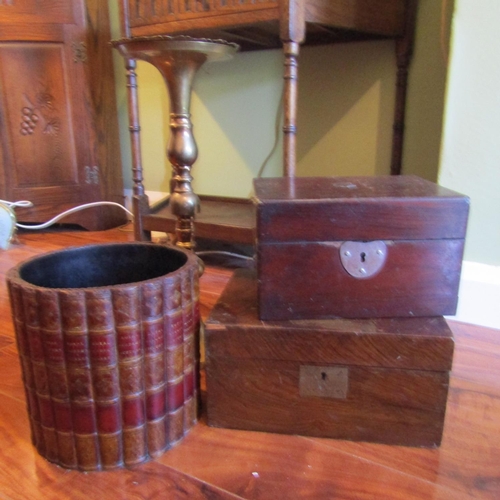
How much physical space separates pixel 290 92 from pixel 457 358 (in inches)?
24.0

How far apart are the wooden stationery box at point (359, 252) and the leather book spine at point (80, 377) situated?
214 millimetres

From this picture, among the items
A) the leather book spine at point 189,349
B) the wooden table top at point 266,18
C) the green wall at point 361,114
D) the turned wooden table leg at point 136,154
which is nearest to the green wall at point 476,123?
the green wall at point 361,114

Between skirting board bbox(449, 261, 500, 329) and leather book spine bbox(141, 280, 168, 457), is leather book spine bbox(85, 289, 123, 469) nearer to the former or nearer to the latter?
leather book spine bbox(141, 280, 168, 457)

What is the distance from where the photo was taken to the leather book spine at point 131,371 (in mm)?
511

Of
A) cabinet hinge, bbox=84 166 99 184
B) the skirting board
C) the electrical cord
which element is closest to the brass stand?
the skirting board

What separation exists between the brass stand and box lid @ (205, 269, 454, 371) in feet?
1.06

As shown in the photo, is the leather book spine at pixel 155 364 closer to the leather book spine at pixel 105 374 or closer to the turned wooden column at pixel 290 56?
the leather book spine at pixel 105 374

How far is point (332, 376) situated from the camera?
585 millimetres

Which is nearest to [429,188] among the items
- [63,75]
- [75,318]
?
[75,318]

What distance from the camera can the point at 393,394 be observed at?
581mm

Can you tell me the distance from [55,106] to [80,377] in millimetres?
1340

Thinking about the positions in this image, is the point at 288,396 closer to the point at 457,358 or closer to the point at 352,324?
the point at 352,324

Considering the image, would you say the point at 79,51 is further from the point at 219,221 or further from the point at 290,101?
the point at 290,101

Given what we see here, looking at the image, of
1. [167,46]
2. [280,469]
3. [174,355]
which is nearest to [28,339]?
[174,355]
